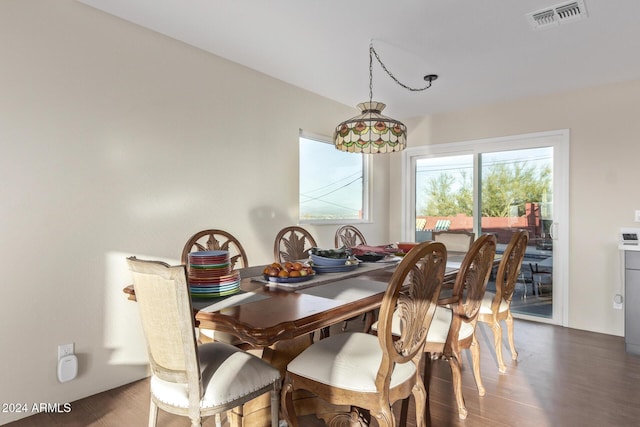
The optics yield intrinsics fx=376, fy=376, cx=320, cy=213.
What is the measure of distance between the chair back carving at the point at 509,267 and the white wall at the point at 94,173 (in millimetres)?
2007

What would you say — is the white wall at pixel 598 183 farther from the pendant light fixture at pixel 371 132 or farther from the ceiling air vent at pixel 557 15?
the pendant light fixture at pixel 371 132

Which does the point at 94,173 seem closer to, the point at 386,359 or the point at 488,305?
the point at 386,359

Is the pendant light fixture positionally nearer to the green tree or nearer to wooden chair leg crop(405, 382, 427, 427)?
wooden chair leg crop(405, 382, 427, 427)

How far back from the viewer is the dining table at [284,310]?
1264 mm

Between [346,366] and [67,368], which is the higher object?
[346,366]

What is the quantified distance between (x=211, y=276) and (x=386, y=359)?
82 centimetres

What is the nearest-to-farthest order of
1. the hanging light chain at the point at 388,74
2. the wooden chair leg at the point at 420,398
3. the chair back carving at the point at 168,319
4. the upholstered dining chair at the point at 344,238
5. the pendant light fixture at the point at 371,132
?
the chair back carving at the point at 168,319, the wooden chair leg at the point at 420,398, the pendant light fixture at the point at 371,132, the hanging light chain at the point at 388,74, the upholstered dining chair at the point at 344,238

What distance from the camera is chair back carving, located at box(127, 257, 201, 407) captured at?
121cm

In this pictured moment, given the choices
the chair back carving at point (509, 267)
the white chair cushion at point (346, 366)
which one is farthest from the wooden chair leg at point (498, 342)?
the white chair cushion at point (346, 366)

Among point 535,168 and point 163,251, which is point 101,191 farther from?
point 535,168

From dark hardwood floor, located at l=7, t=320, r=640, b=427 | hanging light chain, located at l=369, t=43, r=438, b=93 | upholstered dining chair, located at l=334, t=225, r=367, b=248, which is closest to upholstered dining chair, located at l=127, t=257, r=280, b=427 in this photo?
dark hardwood floor, located at l=7, t=320, r=640, b=427

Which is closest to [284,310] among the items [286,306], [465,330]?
[286,306]

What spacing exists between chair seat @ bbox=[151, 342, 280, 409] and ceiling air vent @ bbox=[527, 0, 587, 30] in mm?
2560

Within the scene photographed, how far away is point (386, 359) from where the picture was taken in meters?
1.37
